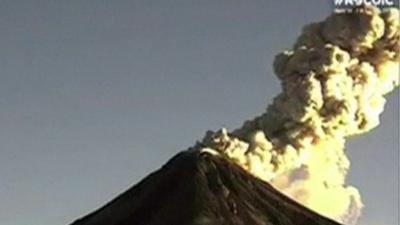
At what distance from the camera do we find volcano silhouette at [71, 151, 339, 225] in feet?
129

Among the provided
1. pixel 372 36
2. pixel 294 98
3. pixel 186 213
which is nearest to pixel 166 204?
pixel 186 213

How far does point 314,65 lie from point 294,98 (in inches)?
93.9

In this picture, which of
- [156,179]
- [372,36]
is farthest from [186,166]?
[372,36]

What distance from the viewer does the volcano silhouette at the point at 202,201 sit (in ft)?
129

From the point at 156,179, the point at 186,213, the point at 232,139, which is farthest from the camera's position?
the point at 232,139

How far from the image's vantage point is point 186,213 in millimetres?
40469

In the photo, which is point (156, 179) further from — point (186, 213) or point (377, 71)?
point (377, 71)

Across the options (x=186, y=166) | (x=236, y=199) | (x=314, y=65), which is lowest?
(x=236, y=199)

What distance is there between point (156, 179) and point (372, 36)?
57.1 feet

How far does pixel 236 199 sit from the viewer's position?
133 feet

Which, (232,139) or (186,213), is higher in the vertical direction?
(232,139)

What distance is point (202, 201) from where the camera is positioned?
40906 mm

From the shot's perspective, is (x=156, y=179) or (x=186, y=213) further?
(x=156, y=179)

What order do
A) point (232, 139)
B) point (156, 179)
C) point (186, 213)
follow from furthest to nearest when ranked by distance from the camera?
point (232, 139), point (156, 179), point (186, 213)
